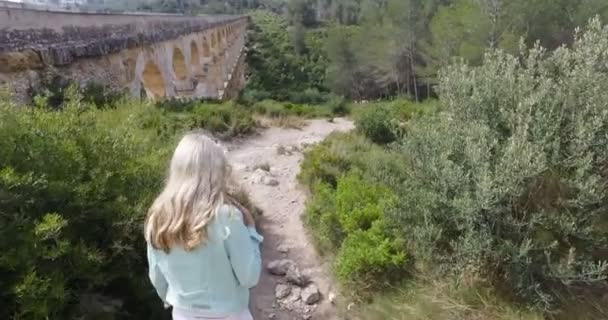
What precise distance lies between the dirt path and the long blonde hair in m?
2.04

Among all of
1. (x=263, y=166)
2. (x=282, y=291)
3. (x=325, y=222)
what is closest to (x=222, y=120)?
(x=263, y=166)

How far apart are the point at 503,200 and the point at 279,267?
2.19 m

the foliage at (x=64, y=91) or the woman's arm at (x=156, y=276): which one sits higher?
the foliage at (x=64, y=91)

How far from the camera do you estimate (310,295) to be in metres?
3.82

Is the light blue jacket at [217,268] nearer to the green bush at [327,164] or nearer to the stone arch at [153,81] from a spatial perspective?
the green bush at [327,164]

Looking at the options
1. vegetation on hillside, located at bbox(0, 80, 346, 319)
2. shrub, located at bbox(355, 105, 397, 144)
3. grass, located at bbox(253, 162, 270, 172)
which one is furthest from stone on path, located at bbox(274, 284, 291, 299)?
shrub, located at bbox(355, 105, 397, 144)

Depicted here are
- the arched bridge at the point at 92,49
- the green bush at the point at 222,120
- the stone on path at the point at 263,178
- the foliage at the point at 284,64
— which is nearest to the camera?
the arched bridge at the point at 92,49

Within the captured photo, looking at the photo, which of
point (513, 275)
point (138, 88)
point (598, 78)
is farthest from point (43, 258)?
point (138, 88)

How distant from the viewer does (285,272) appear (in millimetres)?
4180

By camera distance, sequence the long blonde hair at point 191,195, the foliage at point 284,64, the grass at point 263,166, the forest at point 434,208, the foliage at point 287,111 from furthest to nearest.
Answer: the foliage at point 284,64, the foliage at point 287,111, the grass at point 263,166, the forest at point 434,208, the long blonde hair at point 191,195

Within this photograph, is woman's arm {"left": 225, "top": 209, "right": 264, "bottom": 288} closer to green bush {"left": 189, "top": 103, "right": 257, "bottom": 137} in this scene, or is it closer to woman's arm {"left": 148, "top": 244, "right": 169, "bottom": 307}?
woman's arm {"left": 148, "top": 244, "right": 169, "bottom": 307}

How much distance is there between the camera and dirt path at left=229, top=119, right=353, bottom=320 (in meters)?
3.73

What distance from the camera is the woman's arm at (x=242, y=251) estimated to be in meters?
1.82

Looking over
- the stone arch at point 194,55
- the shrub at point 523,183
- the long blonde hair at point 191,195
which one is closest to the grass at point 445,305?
the shrub at point 523,183
